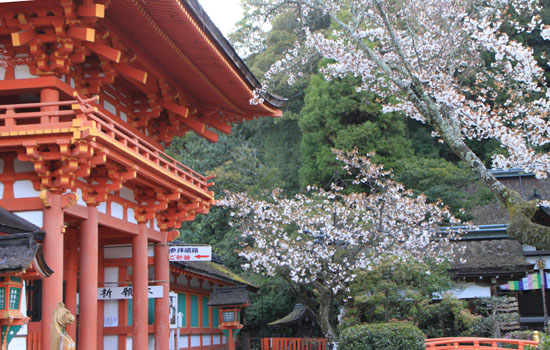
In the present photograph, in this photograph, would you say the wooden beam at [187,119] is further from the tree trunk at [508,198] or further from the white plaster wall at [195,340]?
the white plaster wall at [195,340]

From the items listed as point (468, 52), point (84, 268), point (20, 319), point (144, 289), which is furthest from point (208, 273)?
point (20, 319)

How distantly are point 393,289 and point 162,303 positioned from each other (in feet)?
23.8

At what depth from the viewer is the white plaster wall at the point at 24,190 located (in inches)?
360

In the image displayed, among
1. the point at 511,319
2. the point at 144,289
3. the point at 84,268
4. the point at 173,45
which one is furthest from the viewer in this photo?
the point at 511,319

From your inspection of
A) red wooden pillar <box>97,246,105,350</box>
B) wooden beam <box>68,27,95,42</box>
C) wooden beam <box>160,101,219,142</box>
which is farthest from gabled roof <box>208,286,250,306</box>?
wooden beam <box>68,27,95,42</box>

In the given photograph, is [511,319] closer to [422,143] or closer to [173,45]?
[173,45]

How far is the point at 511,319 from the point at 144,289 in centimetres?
1263

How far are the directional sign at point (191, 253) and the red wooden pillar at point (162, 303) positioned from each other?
0.81 ft

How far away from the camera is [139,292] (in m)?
11.8

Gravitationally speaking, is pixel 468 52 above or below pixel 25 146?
above

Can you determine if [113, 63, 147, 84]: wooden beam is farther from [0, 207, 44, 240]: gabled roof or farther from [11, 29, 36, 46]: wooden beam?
[0, 207, 44, 240]: gabled roof

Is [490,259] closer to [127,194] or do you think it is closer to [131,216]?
[131,216]

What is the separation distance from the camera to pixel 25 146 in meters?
8.55

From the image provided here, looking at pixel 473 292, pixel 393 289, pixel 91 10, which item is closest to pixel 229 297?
pixel 393 289
